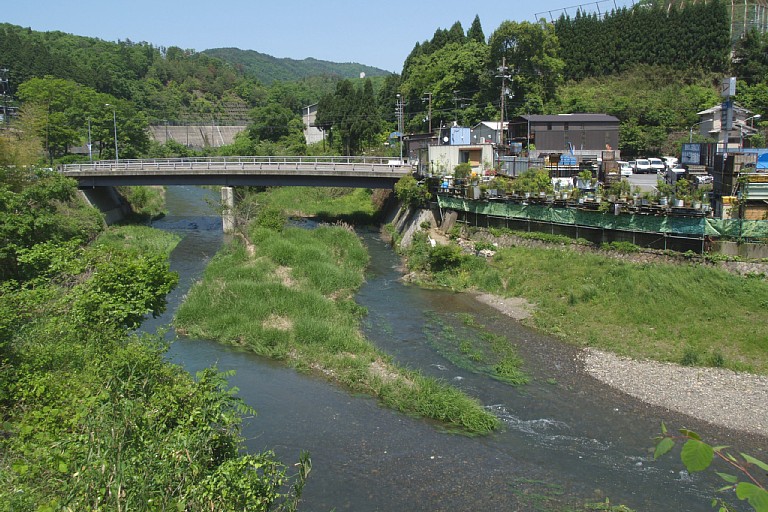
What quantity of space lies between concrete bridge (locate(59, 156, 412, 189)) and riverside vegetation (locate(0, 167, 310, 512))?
110 feet

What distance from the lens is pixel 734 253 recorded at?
29734mm

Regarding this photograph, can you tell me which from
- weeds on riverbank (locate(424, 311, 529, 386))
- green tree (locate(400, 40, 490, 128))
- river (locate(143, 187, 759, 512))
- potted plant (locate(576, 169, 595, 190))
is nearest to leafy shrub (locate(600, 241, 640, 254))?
potted plant (locate(576, 169, 595, 190))

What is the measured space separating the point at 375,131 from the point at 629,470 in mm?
75003

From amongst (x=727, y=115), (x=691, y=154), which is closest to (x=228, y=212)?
(x=691, y=154)

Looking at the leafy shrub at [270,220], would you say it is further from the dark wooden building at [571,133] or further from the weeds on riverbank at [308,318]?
the dark wooden building at [571,133]

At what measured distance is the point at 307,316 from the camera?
29016 millimetres

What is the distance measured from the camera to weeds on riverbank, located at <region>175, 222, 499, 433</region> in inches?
832

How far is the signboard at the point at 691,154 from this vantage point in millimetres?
47000

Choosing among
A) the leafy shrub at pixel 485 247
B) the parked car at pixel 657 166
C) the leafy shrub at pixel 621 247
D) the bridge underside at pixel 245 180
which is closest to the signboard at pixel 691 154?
the parked car at pixel 657 166

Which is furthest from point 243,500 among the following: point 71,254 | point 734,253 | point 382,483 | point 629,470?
point 734,253

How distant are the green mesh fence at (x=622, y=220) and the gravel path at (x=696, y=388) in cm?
953

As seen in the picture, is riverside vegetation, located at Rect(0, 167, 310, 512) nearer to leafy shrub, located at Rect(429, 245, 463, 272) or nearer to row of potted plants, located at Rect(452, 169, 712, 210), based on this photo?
leafy shrub, located at Rect(429, 245, 463, 272)

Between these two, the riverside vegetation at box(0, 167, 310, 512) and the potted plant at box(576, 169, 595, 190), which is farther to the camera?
the potted plant at box(576, 169, 595, 190)

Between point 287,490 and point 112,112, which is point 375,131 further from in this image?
point 287,490
